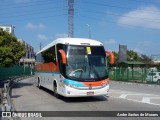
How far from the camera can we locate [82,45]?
1644 cm

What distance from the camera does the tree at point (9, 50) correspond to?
25094 mm

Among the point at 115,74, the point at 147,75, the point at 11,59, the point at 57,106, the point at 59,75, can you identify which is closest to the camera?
the point at 57,106

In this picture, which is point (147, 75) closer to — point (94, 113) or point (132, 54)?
point (94, 113)

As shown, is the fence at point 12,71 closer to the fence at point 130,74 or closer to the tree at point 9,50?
the tree at point 9,50

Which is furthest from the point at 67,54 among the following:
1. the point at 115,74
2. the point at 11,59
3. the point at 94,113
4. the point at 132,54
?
the point at 132,54

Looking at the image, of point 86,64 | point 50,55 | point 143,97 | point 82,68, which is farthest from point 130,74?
point 82,68

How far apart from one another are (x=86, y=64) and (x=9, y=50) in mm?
11226

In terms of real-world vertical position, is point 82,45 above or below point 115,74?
above

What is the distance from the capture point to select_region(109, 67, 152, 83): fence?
3701 cm

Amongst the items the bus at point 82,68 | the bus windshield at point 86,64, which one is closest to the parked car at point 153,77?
the bus at point 82,68

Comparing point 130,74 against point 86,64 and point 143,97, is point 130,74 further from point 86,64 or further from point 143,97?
point 86,64

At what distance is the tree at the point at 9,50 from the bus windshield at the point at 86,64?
405 inches

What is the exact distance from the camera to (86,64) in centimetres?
1588

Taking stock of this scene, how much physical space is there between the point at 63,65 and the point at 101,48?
7.18 feet
